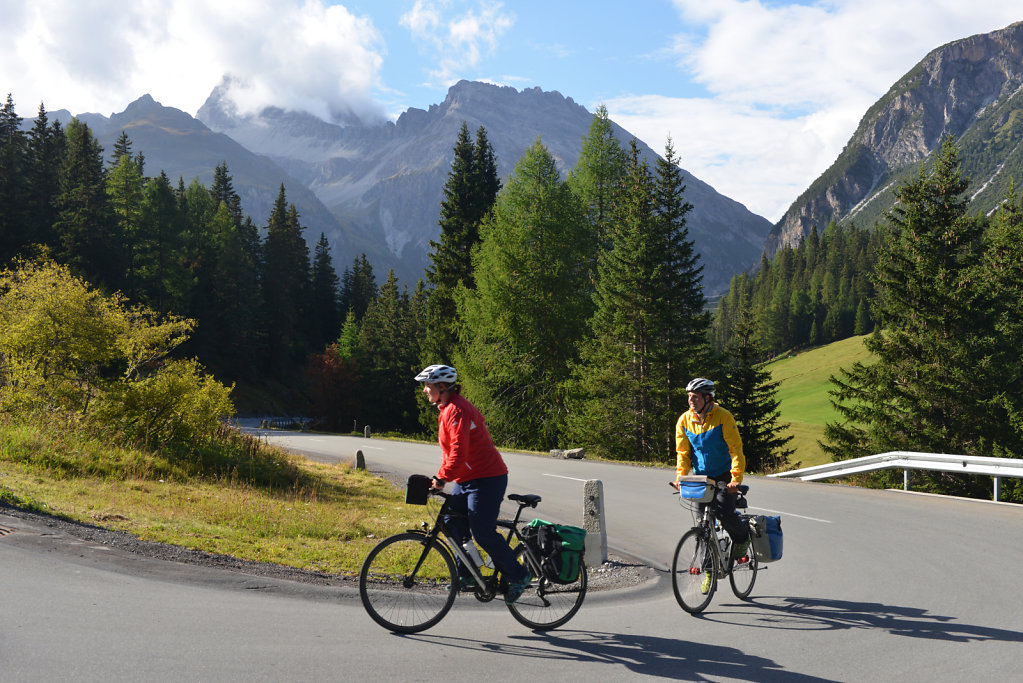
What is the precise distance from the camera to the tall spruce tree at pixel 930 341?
2414 cm

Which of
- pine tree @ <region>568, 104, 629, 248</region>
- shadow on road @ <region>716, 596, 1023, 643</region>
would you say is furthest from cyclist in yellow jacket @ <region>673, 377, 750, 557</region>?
pine tree @ <region>568, 104, 629, 248</region>

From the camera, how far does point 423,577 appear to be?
5891 mm

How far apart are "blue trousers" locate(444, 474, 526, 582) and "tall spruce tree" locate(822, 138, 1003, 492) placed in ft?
71.2

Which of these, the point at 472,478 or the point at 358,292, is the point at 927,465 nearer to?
the point at 472,478

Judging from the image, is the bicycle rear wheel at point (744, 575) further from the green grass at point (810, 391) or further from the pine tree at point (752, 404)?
the green grass at point (810, 391)

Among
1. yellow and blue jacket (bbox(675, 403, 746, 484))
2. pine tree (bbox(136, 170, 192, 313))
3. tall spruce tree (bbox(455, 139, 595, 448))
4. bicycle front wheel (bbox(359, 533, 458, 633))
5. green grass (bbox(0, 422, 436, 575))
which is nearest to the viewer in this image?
bicycle front wheel (bbox(359, 533, 458, 633))

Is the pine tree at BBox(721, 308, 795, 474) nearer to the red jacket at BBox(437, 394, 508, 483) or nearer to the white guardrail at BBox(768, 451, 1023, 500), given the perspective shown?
the white guardrail at BBox(768, 451, 1023, 500)

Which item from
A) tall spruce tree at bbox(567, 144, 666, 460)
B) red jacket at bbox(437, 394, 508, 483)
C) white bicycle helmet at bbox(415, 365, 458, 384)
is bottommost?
red jacket at bbox(437, 394, 508, 483)

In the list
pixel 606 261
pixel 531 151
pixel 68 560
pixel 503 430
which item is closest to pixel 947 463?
pixel 68 560

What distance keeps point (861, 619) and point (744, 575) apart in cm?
114

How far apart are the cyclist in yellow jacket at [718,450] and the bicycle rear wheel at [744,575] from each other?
6.4 inches

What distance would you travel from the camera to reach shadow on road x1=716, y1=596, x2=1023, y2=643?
6152mm

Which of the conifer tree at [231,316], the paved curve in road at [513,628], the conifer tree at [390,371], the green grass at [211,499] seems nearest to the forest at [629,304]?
the green grass at [211,499]

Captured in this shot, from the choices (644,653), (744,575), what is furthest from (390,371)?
(644,653)
